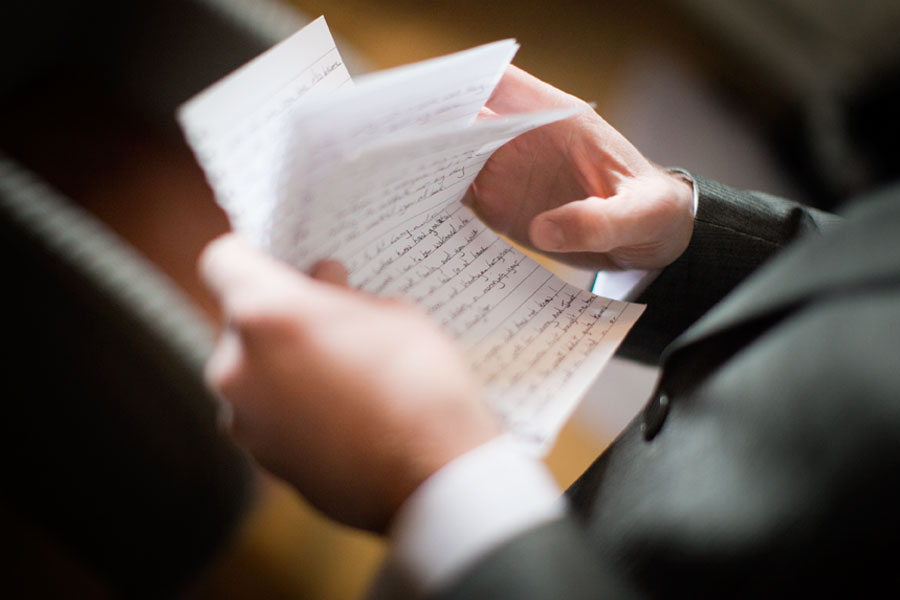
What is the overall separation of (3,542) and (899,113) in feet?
7.01

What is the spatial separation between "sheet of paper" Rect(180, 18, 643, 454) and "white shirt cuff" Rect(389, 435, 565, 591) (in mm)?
66

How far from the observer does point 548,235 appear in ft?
1.67

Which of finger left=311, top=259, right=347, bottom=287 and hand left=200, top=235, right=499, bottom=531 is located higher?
finger left=311, top=259, right=347, bottom=287

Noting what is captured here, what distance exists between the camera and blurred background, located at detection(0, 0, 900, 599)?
891 millimetres

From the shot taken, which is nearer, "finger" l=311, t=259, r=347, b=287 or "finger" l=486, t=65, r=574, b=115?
"finger" l=311, t=259, r=347, b=287

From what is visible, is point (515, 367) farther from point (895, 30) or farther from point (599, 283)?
point (895, 30)

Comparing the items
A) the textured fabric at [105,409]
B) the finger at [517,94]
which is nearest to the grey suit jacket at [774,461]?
the finger at [517,94]

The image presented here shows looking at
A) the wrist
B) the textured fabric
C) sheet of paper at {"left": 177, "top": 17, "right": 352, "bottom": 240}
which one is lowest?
the textured fabric

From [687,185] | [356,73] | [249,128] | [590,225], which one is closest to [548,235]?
[590,225]

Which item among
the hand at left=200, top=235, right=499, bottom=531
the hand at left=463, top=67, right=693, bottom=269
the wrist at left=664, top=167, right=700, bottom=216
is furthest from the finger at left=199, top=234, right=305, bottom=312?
the wrist at left=664, top=167, right=700, bottom=216

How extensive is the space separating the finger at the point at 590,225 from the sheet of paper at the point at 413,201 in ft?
0.10

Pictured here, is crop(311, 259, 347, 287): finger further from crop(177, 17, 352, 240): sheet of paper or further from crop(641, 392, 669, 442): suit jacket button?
crop(641, 392, 669, 442): suit jacket button

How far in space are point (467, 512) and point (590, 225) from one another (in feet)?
0.91

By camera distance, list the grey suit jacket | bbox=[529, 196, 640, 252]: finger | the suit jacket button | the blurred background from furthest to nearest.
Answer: the blurred background
bbox=[529, 196, 640, 252]: finger
the suit jacket button
the grey suit jacket
